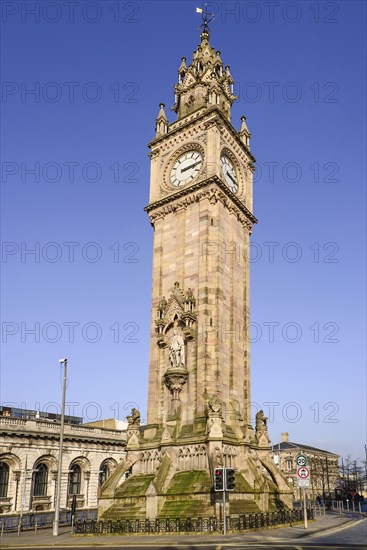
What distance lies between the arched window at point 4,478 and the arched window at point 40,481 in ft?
10.1

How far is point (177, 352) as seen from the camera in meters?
37.8

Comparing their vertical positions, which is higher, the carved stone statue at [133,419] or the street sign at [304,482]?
the carved stone statue at [133,419]

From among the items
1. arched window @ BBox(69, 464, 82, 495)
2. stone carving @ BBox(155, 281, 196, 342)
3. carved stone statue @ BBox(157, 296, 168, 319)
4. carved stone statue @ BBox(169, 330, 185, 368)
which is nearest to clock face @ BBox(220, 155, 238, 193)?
stone carving @ BBox(155, 281, 196, 342)

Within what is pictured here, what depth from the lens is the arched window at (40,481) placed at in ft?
167

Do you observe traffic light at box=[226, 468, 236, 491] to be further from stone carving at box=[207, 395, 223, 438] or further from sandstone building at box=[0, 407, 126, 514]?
sandstone building at box=[0, 407, 126, 514]

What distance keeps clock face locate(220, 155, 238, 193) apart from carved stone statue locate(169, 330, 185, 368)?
14.6 meters

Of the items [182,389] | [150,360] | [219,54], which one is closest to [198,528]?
[182,389]

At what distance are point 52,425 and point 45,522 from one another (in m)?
10.6

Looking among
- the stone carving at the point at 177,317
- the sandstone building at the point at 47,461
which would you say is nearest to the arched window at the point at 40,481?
the sandstone building at the point at 47,461

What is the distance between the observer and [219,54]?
52.2 metres

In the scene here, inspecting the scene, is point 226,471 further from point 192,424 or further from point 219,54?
point 219,54

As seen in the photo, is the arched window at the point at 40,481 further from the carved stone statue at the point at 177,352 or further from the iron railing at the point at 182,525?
the carved stone statue at the point at 177,352

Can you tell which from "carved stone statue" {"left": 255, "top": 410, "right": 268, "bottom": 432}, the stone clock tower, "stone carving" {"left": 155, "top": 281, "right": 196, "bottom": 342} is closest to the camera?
the stone clock tower

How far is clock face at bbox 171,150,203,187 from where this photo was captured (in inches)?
1720
